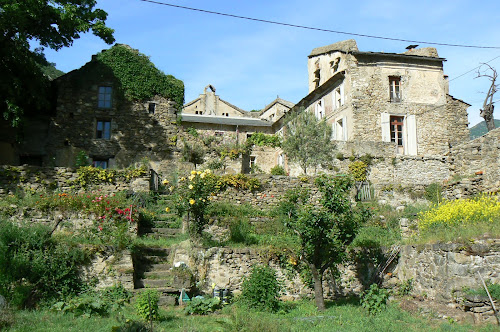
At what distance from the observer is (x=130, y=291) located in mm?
10172

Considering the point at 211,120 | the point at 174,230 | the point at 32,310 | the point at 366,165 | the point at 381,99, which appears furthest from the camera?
the point at 211,120

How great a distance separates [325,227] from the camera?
32.1 ft

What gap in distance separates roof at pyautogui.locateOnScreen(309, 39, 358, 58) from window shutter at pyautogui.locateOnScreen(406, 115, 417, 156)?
18.0 ft

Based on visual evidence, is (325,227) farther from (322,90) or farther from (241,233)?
(322,90)

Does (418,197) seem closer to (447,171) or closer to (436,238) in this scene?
(447,171)

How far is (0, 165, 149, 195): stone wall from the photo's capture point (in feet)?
49.1

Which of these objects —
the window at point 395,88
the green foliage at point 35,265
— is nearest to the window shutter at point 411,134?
the window at point 395,88

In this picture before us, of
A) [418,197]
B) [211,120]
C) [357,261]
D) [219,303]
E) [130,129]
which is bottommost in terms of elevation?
[219,303]

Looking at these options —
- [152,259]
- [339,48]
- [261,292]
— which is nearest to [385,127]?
[339,48]

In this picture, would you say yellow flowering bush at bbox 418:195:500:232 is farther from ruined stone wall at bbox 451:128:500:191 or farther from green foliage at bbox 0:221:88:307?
green foliage at bbox 0:221:88:307

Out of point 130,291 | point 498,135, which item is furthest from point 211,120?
point 130,291

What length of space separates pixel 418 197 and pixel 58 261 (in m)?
14.5

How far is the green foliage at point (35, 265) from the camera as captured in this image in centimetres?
911

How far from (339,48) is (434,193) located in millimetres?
12844
